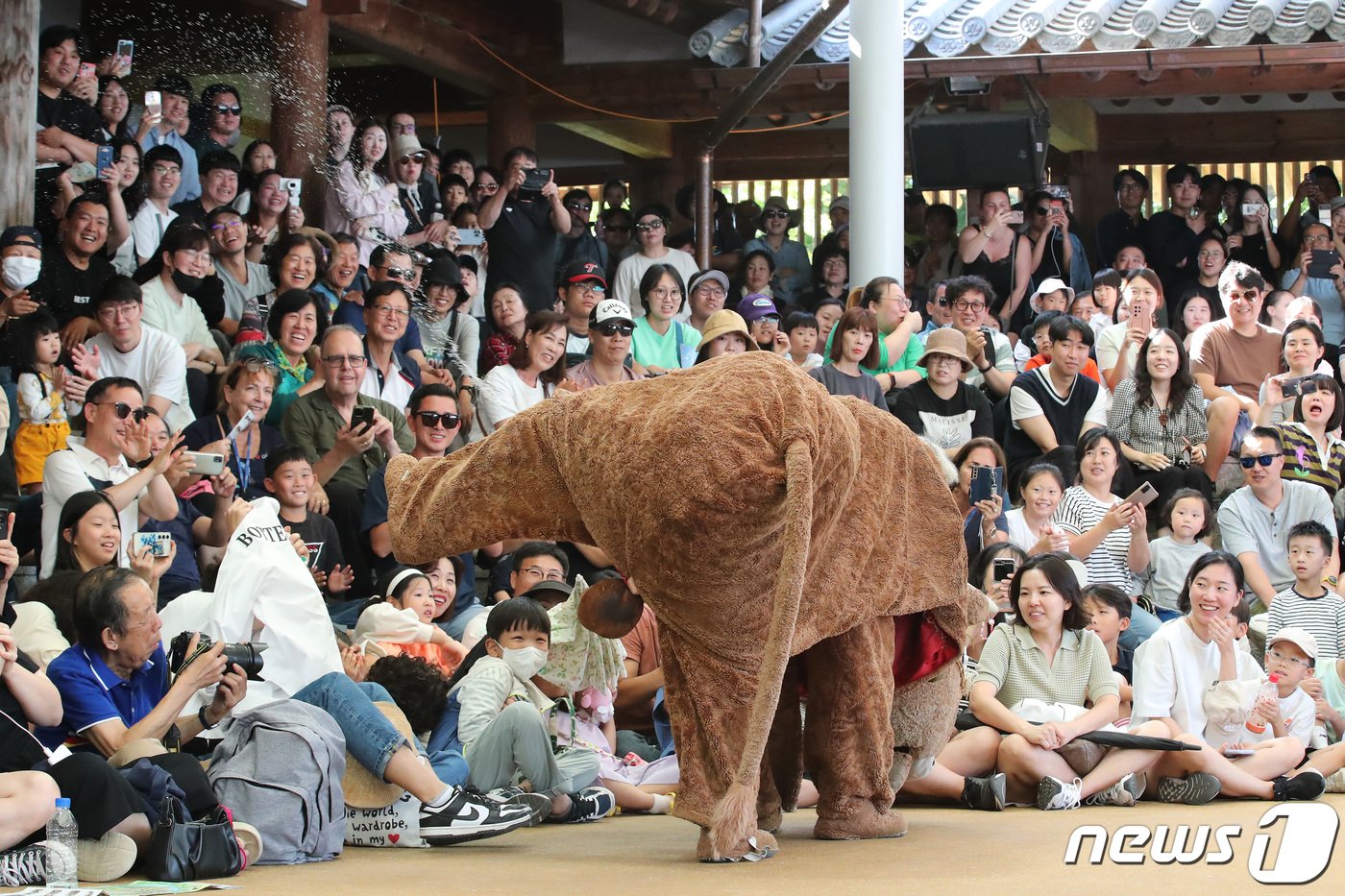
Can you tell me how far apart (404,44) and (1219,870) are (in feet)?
24.9

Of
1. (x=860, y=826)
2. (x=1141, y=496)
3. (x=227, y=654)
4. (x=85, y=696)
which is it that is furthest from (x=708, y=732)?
(x=1141, y=496)

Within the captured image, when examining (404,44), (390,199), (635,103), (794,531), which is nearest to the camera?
(794,531)

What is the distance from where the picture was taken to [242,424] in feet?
19.7

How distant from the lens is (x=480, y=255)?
894 cm

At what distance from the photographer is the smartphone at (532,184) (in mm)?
9133

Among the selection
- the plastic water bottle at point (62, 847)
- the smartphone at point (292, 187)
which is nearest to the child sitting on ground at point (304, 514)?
the plastic water bottle at point (62, 847)

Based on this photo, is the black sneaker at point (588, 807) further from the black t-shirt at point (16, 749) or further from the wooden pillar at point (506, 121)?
the wooden pillar at point (506, 121)

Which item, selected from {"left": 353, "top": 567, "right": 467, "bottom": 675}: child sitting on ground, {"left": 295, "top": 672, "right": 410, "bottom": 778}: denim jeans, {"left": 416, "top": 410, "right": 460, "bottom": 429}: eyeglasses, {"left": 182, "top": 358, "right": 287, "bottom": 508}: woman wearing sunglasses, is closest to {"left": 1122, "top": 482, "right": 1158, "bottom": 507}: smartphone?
{"left": 416, "top": 410, "right": 460, "bottom": 429}: eyeglasses

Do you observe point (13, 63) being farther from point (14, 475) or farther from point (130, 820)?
point (130, 820)

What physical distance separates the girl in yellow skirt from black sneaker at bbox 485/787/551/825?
2042mm

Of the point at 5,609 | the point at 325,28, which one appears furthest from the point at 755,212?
the point at 5,609

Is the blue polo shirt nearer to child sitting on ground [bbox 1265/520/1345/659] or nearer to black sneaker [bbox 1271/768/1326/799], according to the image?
black sneaker [bbox 1271/768/1326/799]

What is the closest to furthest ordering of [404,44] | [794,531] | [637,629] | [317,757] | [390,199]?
[794,531]
[317,757]
[637,629]
[390,199]
[404,44]

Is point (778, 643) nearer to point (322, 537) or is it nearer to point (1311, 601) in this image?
point (322, 537)
